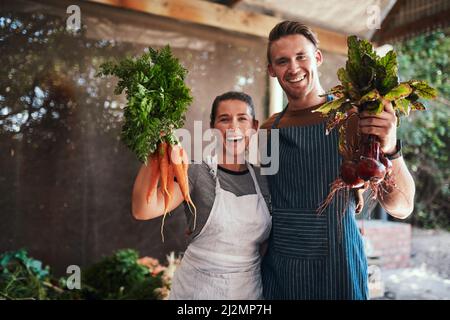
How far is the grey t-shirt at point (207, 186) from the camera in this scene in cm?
197

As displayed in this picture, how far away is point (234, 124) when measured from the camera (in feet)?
6.61

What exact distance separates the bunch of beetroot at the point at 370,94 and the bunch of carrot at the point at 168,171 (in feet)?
2.34

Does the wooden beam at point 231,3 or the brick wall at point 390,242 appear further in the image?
the brick wall at point 390,242

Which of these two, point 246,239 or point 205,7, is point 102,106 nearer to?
point 205,7

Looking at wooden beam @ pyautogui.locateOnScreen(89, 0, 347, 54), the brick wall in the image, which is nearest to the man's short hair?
wooden beam @ pyautogui.locateOnScreen(89, 0, 347, 54)

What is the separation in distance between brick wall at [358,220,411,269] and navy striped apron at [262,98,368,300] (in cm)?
383

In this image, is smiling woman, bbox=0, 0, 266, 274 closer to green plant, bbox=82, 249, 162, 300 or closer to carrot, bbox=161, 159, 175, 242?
green plant, bbox=82, 249, 162, 300

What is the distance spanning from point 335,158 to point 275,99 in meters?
3.06

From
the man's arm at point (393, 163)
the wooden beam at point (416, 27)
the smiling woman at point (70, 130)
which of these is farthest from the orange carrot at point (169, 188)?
the wooden beam at point (416, 27)

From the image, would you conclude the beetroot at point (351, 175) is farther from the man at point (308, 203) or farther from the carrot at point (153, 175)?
the carrot at point (153, 175)

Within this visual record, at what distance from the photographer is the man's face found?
197cm

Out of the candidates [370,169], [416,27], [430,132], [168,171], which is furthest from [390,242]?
[168,171]

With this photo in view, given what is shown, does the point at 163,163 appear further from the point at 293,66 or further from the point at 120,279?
the point at 120,279
